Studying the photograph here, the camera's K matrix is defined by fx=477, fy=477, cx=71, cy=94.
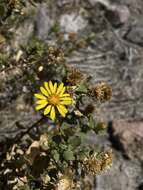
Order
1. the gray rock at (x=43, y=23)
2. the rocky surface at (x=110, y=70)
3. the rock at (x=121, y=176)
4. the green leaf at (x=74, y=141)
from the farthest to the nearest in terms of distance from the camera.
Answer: the gray rock at (x=43, y=23) < the rocky surface at (x=110, y=70) < the rock at (x=121, y=176) < the green leaf at (x=74, y=141)

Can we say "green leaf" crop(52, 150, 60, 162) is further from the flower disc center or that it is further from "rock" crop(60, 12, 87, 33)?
"rock" crop(60, 12, 87, 33)

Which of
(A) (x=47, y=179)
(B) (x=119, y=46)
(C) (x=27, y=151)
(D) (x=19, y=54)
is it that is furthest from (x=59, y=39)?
(A) (x=47, y=179)

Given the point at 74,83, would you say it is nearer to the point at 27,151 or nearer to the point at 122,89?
the point at 27,151

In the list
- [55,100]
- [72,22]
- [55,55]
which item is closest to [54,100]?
[55,100]

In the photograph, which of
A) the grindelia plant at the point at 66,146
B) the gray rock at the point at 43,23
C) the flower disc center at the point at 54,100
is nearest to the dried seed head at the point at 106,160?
the grindelia plant at the point at 66,146

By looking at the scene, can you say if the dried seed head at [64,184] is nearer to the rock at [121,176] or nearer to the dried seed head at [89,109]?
the dried seed head at [89,109]

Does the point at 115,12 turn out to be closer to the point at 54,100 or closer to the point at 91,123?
the point at 91,123
